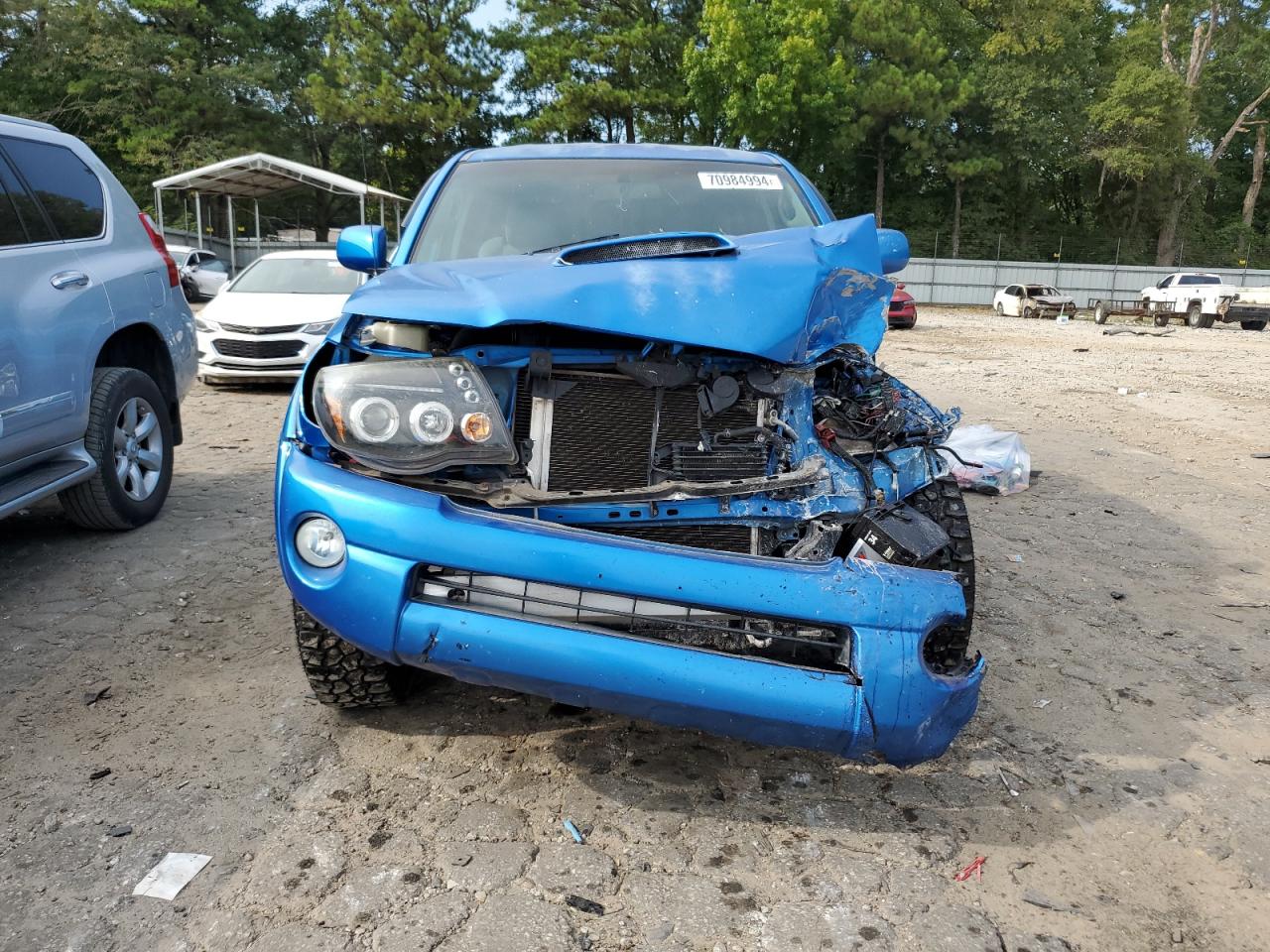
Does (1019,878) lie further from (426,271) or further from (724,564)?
(426,271)

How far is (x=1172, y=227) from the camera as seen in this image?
124 ft

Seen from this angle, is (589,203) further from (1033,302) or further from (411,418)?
(1033,302)

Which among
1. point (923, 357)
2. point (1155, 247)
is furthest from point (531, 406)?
point (1155, 247)

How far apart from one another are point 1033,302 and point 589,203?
2712 cm

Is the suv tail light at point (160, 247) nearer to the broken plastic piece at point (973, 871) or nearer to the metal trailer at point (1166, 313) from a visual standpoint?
the broken plastic piece at point (973, 871)

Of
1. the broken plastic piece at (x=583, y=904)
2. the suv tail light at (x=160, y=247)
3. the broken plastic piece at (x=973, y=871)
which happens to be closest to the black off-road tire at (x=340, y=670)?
the broken plastic piece at (x=583, y=904)

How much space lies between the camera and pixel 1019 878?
6.88 ft

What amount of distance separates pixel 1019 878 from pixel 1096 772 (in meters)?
0.63

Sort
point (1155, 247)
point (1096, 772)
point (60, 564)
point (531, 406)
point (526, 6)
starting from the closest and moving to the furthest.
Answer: point (531, 406) → point (1096, 772) → point (60, 564) → point (526, 6) → point (1155, 247)

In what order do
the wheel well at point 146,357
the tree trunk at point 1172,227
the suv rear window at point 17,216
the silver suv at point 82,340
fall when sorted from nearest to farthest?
the silver suv at point 82,340
the suv rear window at point 17,216
the wheel well at point 146,357
the tree trunk at point 1172,227

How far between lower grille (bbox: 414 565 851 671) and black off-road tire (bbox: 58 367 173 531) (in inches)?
112

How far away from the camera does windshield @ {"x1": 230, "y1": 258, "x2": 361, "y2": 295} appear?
9.12m

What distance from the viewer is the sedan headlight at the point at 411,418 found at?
221cm

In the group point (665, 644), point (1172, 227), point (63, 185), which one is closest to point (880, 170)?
point (1172, 227)
